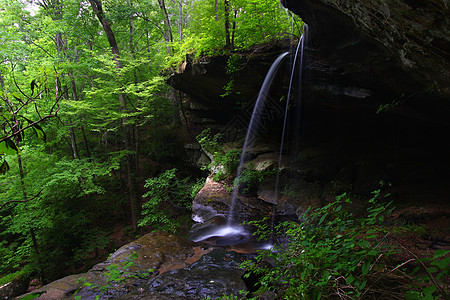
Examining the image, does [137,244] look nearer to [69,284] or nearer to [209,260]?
[69,284]

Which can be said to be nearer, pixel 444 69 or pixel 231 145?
pixel 444 69

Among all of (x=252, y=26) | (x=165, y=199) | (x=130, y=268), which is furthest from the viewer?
(x=165, y=199)

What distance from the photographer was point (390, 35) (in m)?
3.08

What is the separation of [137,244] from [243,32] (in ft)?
23.5

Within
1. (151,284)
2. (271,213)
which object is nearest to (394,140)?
(271,213)

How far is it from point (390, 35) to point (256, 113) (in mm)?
6737

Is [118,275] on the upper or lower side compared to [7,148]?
lower

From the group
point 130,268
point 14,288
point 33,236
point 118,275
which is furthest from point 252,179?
point 33,236

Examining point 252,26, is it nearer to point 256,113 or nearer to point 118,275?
point 256,113

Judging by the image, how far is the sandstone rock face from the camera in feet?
7.62

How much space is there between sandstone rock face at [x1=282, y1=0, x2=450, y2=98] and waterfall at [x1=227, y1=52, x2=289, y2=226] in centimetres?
173

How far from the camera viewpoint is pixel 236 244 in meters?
5.63

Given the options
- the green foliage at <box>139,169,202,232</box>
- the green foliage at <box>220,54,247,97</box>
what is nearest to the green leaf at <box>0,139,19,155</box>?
the green foliage at <box>220,54,247,97</box>

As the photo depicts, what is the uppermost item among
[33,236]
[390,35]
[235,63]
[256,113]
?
[235,63]
